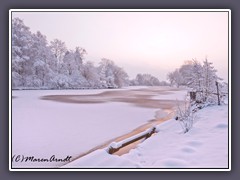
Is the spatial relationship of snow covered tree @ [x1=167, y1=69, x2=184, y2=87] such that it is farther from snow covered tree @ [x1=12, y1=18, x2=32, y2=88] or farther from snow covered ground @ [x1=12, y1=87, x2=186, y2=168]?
snow covered tree @ [x1=12, y1=18, x2=32, y2=88]

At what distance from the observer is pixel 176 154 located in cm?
381

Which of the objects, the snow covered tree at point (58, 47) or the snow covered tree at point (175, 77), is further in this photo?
the snow covered tree at point (175, 77)

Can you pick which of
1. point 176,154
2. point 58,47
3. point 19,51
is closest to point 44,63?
point 58,47

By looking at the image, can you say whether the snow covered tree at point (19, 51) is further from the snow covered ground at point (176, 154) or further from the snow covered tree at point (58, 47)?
the snow covered ground at point (176, 154)

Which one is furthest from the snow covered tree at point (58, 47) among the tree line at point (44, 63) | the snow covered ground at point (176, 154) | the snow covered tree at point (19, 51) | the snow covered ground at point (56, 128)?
the snow covered ground at point (176, 154)

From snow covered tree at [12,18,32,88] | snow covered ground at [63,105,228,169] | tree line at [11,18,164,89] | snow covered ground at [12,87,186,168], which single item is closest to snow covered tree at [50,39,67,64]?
tree line at [11,18,164,89]

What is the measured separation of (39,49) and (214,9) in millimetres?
3135

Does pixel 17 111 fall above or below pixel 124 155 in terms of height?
above

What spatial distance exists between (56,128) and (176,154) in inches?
88.3

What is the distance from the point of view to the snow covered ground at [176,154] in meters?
3.65

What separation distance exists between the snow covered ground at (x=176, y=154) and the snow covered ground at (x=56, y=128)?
506mm
